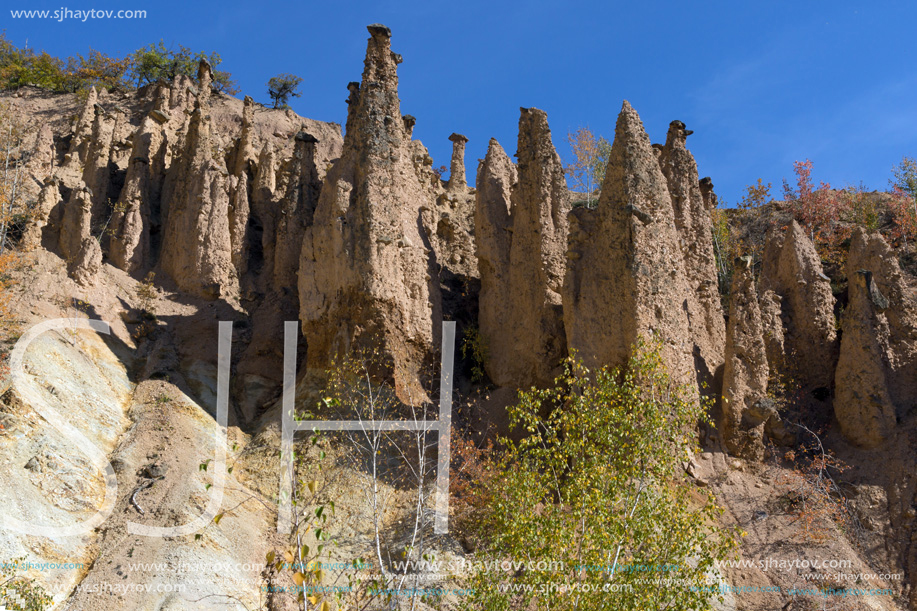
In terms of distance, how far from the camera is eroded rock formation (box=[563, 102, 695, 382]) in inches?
717

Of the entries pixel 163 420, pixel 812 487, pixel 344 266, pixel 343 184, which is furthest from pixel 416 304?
pixel 812 487

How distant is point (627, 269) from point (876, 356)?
6.48 meters

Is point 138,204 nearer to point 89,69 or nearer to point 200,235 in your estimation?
point 200,235

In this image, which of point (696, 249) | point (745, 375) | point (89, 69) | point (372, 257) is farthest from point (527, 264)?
point (89, 69)

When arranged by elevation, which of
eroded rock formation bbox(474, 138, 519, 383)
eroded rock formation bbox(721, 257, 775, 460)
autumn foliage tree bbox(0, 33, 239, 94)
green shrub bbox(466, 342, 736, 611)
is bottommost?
green shrub bbox(466, 342, 736, 611)

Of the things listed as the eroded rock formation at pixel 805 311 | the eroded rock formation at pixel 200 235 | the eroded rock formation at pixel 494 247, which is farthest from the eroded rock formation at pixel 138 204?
the eroded rock formation at pixel 805 311

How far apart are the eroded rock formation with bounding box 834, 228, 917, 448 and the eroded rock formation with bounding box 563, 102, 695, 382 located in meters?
3.94

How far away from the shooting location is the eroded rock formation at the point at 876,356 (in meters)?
18.7

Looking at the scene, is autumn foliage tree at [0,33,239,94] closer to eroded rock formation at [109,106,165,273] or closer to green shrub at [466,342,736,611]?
eroded rock formation at [109,106,165,273]

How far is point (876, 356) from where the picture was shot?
19.0 meters

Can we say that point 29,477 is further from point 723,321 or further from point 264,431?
point 723,321

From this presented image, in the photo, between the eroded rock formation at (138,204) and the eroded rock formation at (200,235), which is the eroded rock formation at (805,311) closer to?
the eroded rock formation at (200,235)

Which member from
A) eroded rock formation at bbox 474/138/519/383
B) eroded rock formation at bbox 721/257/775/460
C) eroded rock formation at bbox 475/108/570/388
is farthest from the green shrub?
eroded rock formation at bbox 474/138/519/383

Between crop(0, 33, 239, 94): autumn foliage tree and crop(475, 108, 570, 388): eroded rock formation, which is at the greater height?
crop(0, 33, 239, 94): autumn foliage tree
